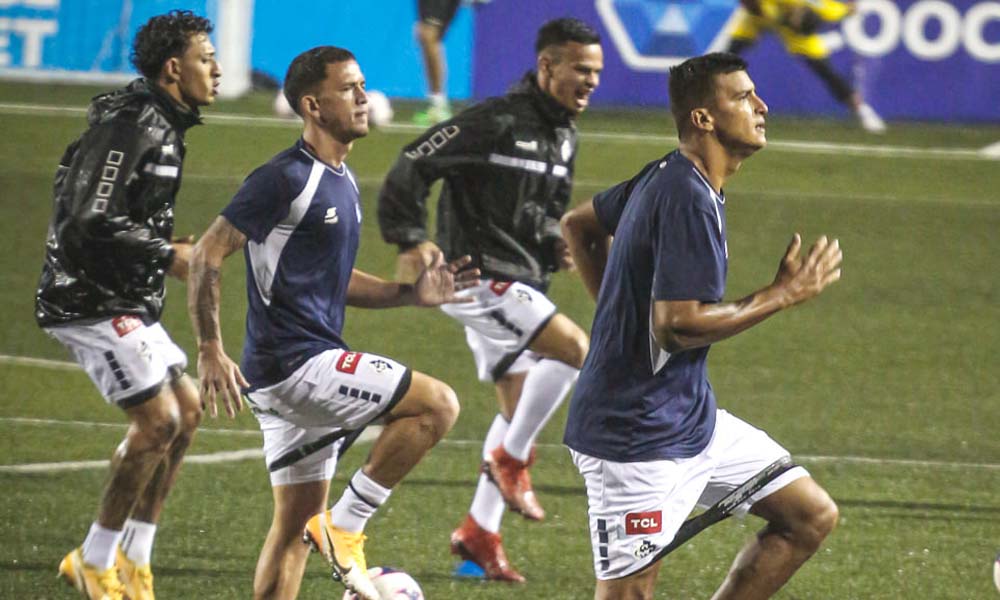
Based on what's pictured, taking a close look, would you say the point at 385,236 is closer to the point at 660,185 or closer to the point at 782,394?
the point at 660,185

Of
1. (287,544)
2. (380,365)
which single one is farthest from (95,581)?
(380,365)

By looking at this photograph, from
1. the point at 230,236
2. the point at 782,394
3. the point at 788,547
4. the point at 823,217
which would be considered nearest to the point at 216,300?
the point at 230,236

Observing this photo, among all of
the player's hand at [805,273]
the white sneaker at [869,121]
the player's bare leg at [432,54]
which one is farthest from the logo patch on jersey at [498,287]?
the white sneaker at [869,121]

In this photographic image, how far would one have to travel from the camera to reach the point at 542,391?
309 inches

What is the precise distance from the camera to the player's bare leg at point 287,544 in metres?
6.31

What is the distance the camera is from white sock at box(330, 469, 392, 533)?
6238 mm

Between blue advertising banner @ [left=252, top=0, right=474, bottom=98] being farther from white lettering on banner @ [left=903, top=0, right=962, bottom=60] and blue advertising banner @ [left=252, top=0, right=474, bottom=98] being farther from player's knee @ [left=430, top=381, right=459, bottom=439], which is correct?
player's knee @ [left=430, top=381, right=459, bottom=439]

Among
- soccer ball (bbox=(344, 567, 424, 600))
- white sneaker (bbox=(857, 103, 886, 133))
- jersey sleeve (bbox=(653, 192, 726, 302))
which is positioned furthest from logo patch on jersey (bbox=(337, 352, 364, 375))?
white sneaker (bbox=(857, 103, 886, 133))

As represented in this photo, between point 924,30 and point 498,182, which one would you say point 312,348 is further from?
point 924,30

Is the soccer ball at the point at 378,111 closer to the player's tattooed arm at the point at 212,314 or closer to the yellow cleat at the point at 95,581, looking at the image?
the yellow cleat at the point at 95,581

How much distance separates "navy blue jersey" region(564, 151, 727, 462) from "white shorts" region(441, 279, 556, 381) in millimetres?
2343

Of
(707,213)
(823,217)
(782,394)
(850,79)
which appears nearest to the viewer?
(707,213)

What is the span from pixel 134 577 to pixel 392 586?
1.06 metres

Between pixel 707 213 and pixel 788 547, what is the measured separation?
3.87 ft
